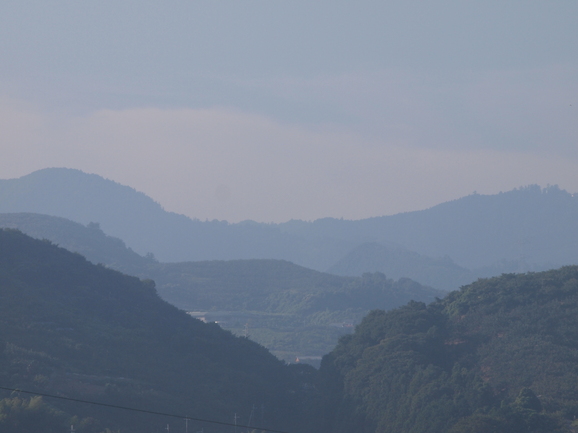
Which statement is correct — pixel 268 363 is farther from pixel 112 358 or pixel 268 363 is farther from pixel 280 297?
pixel 280 297

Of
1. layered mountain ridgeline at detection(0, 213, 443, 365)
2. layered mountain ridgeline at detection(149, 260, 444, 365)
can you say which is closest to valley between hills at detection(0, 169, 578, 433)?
layered mountain ridgeline at detection(149, 260, 444, 365)

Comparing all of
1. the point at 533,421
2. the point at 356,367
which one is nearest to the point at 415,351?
the point at 356,367

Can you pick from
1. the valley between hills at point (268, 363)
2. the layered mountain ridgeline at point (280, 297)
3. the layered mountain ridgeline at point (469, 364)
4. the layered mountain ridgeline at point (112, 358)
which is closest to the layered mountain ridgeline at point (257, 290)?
the layered mountain ridgeline at point (280, 297)

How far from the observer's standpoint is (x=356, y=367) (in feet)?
144

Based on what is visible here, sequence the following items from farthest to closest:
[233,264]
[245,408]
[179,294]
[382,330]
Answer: [233,264] → [179,294] → [382,330] → [245,408]

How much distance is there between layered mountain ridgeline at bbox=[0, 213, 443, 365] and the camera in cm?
10450

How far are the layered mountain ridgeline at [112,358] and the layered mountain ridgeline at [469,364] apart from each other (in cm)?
442

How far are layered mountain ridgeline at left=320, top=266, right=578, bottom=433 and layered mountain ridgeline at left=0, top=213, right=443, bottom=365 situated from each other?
49.2 metres

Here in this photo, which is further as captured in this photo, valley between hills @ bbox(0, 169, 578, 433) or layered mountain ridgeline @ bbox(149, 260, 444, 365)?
layered mountain ridgeline @ bbox(149, 260, 444, 365)

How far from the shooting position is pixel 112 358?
38906 mm

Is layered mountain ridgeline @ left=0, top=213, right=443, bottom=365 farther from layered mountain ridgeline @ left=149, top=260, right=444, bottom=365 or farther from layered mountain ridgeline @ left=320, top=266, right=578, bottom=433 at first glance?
layered mountain ridgeline @ left=320, top=266, right=578, bottom=433

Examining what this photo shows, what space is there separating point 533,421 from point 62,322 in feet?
85.1

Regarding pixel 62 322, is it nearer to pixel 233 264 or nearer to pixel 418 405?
pixel 418 405

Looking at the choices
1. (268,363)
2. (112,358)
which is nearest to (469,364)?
(268,363)
